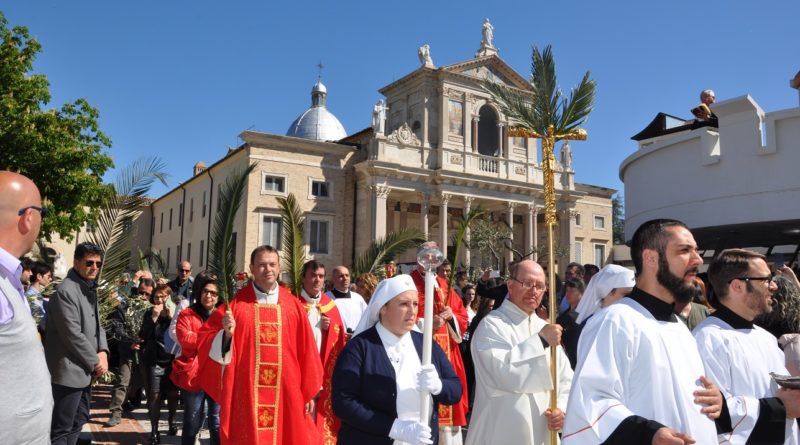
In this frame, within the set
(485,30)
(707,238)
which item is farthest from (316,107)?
(707,238)

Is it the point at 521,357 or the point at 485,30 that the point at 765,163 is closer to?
the point at 521,357

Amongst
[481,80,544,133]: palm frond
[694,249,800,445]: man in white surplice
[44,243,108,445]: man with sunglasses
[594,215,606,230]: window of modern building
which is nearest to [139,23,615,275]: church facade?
[594,215,606,230]: window of modern building

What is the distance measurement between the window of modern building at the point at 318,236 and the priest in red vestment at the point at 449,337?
90.3ft

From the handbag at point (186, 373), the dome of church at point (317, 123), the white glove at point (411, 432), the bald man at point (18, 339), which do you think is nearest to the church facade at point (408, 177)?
the dome of church at point (317, 123)

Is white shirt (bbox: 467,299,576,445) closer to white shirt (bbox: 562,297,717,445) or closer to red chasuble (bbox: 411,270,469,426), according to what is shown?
red chasuble (bbox: 411,270,469,426)

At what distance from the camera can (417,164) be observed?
121 feet

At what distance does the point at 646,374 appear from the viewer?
2568 mm

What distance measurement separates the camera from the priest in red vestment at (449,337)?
6.48 metres

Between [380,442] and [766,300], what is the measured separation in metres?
2.41

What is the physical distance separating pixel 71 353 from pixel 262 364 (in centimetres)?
167

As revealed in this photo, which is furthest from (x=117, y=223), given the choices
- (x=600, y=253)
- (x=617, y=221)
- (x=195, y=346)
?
(x=617, y=221)

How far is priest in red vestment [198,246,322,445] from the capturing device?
558 cm

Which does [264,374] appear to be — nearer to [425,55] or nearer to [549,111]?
[549,111]

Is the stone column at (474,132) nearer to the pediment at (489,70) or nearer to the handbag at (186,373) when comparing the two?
the pediment at (489,70)
